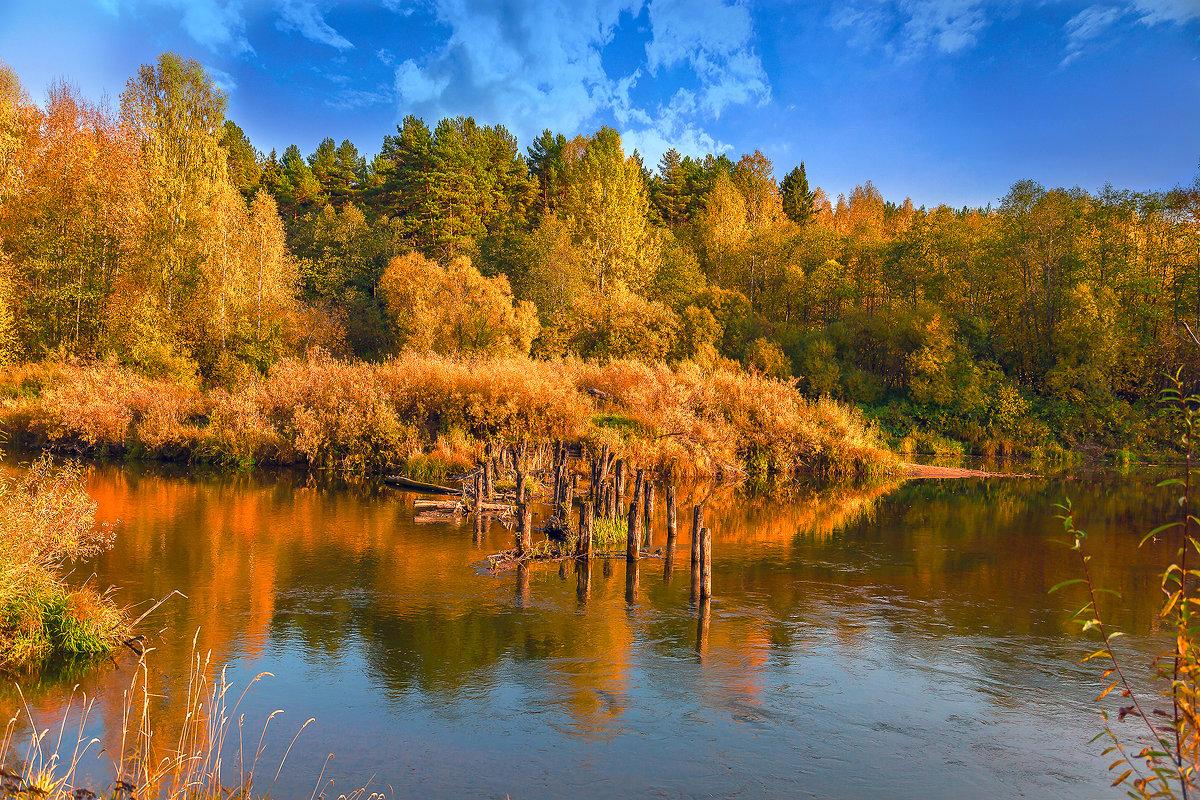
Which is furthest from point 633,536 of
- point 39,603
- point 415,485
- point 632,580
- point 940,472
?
point 940,472

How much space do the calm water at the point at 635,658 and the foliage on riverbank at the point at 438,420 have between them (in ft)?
31.1

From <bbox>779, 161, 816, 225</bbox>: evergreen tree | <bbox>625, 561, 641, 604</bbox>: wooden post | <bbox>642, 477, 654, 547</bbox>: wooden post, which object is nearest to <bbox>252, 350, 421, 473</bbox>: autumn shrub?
<bbox>642, 477, 654, 547</bbox>: wooden post

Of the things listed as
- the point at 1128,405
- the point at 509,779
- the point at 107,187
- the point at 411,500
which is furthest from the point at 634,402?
the point at 107,187

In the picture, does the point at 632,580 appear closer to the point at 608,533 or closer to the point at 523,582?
the point at 523,582

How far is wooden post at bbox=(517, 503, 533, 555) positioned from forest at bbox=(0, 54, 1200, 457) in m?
18.0

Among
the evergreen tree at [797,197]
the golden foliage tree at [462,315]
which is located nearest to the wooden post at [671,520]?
the golden foliage tree at [462,315]

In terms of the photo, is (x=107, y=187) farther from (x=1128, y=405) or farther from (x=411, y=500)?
(x=1128, y=405)

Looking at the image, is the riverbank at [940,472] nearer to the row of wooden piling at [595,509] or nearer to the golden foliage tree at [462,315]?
the row of wooden piling at [595,509]

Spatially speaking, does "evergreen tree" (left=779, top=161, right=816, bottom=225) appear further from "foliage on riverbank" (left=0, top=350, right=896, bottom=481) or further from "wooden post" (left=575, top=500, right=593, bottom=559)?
"wooden post" (left=575, top=500, right=593, bottom=559)

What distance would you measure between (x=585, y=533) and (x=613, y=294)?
1272 inches

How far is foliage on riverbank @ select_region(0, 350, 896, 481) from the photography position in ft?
98.9

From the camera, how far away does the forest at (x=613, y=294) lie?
134 feet

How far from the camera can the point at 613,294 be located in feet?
158

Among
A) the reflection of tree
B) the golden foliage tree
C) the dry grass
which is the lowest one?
the dry grass
